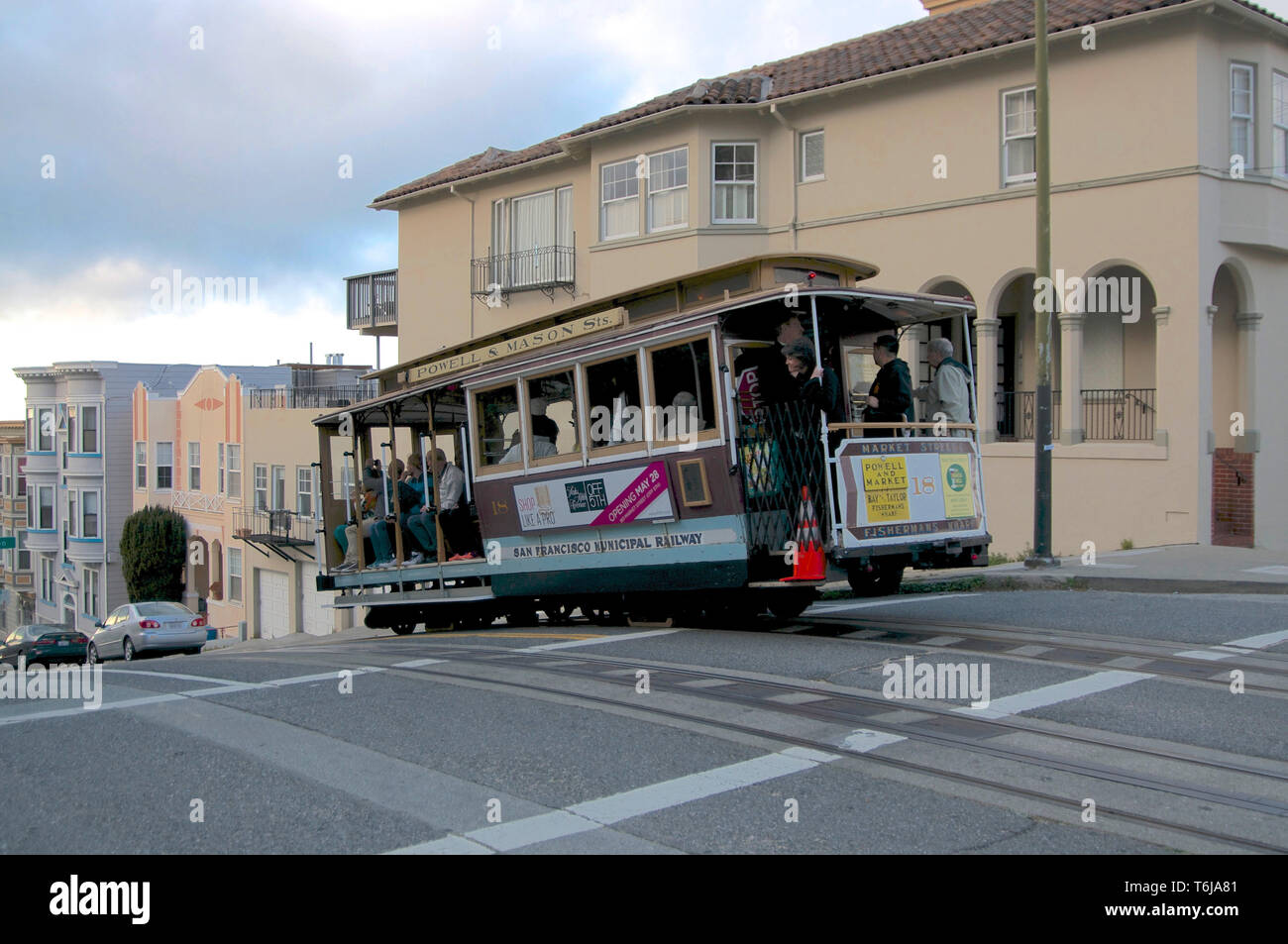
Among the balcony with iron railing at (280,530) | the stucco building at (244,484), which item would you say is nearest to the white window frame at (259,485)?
the stucco building at (244,484)

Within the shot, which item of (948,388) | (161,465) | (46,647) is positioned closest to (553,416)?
(948,388)

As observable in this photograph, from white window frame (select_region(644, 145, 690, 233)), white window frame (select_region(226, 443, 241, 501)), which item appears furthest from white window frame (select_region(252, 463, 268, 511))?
Result: white window frame (select_region(644, 145, 690, 233))

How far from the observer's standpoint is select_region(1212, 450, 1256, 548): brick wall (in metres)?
18.0

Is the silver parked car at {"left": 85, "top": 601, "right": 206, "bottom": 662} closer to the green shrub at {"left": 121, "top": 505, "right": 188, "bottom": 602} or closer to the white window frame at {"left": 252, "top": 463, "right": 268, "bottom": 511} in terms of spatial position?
the white window frame at {"left": 252, "top": 463, "right": 268, "bottom": 511}

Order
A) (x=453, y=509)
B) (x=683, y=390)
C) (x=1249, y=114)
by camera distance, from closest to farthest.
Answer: (x=683, y=390) < (x=453, y=509) < (x=1249, y=114)


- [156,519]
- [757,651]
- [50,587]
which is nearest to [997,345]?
[757,651]

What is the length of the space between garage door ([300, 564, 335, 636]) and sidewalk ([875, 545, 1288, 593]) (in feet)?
68.8

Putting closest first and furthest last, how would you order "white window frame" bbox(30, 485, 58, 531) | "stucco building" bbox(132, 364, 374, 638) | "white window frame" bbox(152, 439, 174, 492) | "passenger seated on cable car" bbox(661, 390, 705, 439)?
1. "passenger seated on cable car" bbox(661, 390, 705, 439)
2. "stucco building" bbox(132, 364, 374, 638)
3. "white window frame" bbox(152, 439, 174, 492)
4. "white window frame" bbox(30, 485, 58, 531)

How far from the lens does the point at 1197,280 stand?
1736cm

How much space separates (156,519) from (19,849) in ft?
129

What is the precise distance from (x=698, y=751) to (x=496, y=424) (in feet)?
22.4

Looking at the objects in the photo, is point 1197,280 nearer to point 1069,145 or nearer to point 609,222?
point 1069,145

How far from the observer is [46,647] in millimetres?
28094
